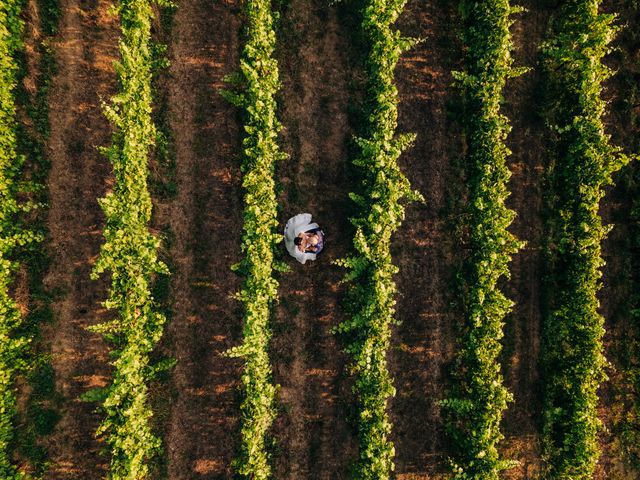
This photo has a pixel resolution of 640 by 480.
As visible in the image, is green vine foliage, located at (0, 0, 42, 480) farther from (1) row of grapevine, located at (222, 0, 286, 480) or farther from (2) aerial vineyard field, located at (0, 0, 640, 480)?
(1) row of grapevine, located at (222, 0, 286, 480)

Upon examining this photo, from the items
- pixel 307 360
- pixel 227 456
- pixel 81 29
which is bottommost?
pixel 227 456

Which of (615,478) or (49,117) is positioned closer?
(49,117)

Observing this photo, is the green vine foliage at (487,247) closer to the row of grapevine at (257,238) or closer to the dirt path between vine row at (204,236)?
the row of grapevine at (257,238)

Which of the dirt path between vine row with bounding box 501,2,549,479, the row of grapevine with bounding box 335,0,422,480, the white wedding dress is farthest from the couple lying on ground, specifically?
the dirt path between vine row with bounding box 501,2,549,479

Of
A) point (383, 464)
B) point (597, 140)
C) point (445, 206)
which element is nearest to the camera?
point (383, 464)

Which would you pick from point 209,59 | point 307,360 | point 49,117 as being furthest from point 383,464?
→ point 49,117

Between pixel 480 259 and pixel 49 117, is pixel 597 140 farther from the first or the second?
pixel 49 117
